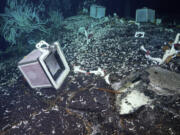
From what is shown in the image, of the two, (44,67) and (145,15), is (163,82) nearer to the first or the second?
(44,67)

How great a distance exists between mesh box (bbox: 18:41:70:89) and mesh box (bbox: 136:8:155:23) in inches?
138

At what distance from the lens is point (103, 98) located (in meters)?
2.02

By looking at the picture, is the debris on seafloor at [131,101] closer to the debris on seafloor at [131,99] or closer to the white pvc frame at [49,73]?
the debris on seafloor at [131,99]

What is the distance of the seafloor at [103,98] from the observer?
1.61 meters

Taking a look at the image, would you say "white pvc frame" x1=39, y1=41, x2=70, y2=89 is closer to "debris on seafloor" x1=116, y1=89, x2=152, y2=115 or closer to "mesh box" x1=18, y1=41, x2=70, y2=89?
"mesh box" x1=18, y1=41, x2=70, y2=89

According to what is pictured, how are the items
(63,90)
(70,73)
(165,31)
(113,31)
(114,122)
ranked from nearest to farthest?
(114,122) < (63,90) < (70,73) < (165,31) < (113,31)

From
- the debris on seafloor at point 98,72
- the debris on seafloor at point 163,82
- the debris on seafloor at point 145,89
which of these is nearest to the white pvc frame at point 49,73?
the debris on seafloor at point 98,72

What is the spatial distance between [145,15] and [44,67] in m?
4.06

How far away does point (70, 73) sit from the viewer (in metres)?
2.74

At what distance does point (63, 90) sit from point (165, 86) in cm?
175

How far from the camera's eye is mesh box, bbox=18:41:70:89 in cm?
191

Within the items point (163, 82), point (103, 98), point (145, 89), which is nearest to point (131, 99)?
point (145, 89)

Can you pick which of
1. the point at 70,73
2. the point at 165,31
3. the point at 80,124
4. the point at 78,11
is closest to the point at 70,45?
the point at 70,73

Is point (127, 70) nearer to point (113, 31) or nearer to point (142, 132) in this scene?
point (142, 132)
